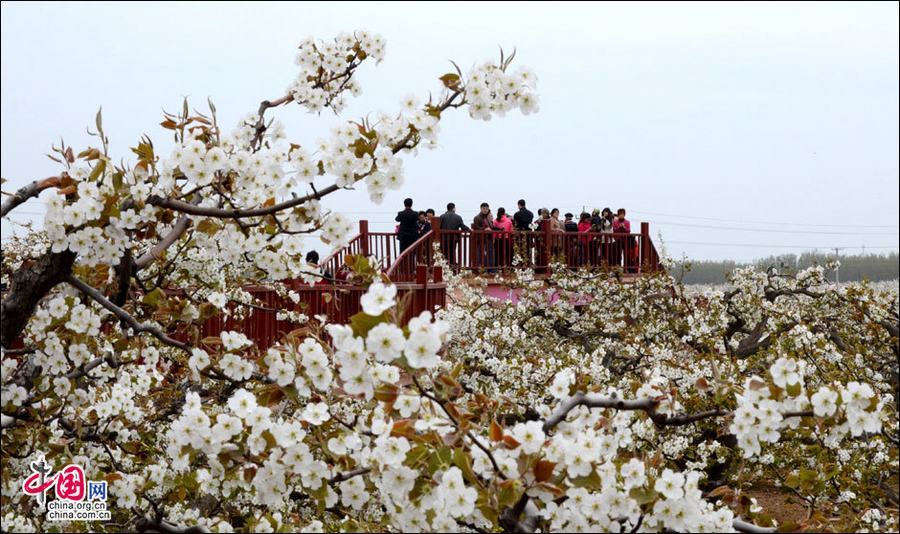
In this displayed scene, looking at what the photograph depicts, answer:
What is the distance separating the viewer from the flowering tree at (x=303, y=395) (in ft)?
10.5

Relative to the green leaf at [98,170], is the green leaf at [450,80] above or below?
above

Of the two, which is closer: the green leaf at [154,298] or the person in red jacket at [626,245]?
the green leaf at [154,298]

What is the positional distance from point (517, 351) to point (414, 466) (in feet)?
23.0

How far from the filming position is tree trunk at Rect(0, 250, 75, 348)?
13.0 feet

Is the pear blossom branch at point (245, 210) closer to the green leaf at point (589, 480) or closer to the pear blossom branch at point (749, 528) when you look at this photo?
the green leaf at point (589, 480)

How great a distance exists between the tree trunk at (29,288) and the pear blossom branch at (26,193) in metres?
0.23

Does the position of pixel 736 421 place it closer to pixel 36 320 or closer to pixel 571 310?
pixel 36 320

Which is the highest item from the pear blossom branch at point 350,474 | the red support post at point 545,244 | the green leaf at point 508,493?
the red support post at point 545,244

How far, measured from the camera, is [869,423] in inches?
135

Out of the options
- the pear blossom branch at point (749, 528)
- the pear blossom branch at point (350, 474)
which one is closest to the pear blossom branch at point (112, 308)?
the pear blossom branch at point (350, 474)

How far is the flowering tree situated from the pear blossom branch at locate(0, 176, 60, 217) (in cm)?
1

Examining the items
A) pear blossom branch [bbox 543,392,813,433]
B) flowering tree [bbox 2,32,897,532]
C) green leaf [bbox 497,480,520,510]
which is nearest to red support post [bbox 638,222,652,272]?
flowering tree [bbox 2,32,897,532]

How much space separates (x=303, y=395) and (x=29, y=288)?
46.2 inches

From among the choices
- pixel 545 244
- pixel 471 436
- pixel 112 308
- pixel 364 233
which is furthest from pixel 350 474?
pixel 545 244
